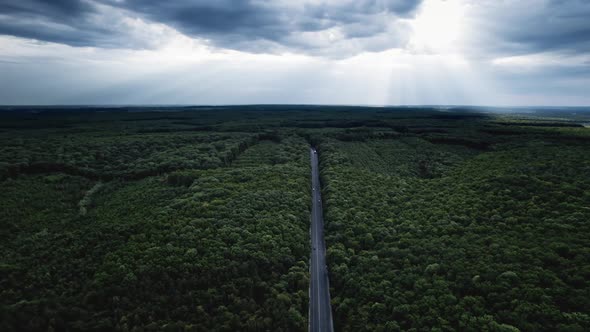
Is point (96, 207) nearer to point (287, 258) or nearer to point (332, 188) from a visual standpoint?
point (287, 258)

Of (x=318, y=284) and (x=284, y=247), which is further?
(x=284, y=247)

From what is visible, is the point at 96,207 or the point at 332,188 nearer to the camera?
the point at 96,207

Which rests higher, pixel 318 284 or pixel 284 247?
pixel 284 247

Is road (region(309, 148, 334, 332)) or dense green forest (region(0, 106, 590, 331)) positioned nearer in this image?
dense green forest (region(0, 106, 590, 331))

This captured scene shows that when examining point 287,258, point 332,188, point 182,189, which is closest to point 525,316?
point 287,258

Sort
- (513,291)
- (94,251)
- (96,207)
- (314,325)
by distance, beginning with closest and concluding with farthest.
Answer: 1. (513,291)
2. (314,325)
3. (94,251)
4. (96,207)
